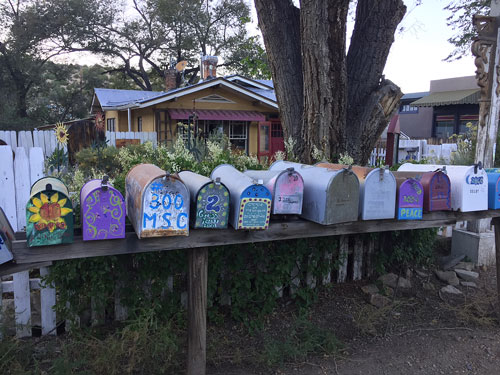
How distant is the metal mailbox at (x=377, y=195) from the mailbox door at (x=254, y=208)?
0.55 meters

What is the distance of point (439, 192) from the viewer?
2.41 metres

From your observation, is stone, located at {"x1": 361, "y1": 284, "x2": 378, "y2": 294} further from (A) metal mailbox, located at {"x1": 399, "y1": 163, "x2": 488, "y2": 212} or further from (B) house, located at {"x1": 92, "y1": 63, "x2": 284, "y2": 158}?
(B) house, located at {"x1": 92, "y1": 63, "x2": 284, "y2": 158}

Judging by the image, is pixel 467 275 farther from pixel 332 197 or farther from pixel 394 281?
pixel 332 197

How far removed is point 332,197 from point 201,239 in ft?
2.33

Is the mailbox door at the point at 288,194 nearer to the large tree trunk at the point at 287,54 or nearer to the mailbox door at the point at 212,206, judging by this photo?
the mailbox door at the point at 212,206

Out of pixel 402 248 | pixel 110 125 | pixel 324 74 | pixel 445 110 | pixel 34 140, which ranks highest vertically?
pixel 445 110

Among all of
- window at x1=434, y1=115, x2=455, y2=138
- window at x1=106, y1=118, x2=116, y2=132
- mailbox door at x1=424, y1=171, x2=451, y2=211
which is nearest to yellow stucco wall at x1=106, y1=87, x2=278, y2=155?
window at x1=106, y1=118, x2=116, y2=132

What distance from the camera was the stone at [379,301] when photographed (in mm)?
3445

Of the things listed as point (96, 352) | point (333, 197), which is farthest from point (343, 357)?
point (96, 352)

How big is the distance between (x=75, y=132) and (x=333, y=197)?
456 inches

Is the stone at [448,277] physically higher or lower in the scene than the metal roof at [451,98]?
lower

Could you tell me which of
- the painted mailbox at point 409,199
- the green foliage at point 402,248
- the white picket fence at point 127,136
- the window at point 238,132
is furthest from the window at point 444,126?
the painted mailbox at point 409,199

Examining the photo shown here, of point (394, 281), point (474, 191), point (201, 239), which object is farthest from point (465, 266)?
point (201, 239)

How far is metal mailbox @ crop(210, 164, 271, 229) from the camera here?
1.88 m
